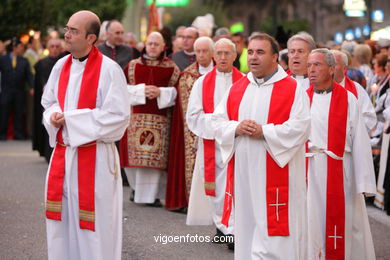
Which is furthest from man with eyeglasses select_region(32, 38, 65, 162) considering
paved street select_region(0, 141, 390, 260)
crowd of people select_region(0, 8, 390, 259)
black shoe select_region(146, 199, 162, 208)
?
crowd of people select_region(0, 8, 390, 259)

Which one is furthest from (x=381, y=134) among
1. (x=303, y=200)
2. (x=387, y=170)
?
(x=303, y=200)

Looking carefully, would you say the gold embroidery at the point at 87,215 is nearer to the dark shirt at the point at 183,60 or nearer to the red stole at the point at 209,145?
the red stole at the point at 209,145

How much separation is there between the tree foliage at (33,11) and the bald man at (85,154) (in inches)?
769

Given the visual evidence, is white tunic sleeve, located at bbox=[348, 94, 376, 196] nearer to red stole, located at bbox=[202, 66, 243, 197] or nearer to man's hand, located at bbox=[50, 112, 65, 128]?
red stole, located at bbox=[202, 66, 243, 197]

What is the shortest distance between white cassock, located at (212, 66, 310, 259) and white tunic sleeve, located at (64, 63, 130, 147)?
0.88 meters

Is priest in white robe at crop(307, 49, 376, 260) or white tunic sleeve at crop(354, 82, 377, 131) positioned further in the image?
white tunic sleeve at crop(354, 82, 377, 131)

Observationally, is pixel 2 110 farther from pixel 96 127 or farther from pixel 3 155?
pixel 96 127

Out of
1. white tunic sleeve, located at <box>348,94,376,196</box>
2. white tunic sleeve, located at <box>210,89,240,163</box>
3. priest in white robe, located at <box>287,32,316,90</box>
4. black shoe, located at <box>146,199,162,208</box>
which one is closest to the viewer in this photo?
white tunic sleeve, located at <box>210,89,240,163</box>

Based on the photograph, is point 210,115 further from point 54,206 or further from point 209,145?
point 54,206

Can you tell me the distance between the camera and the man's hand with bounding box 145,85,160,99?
10.8 m

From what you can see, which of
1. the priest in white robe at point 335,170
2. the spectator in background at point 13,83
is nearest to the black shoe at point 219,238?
the priest in white robe at point 335,170

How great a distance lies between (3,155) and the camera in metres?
16.5

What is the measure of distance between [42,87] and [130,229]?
6326mm

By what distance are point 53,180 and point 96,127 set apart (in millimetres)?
545
